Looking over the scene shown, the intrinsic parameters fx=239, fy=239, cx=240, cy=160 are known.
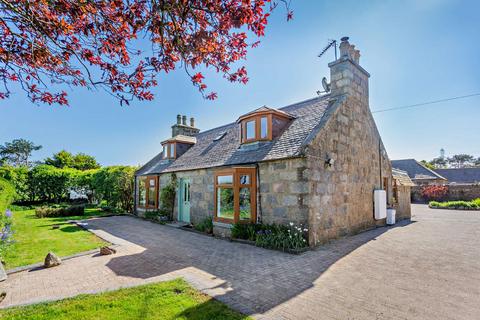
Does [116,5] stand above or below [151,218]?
above

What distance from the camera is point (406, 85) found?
41.4ft

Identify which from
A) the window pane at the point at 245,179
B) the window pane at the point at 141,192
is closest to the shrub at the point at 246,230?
the window pane at the point at 245,179

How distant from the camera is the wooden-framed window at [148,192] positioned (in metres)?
16.1

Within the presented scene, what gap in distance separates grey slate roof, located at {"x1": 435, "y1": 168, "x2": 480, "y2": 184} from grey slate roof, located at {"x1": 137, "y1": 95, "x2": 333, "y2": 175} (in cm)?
3698

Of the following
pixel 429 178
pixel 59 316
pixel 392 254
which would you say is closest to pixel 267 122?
pixel 392 254

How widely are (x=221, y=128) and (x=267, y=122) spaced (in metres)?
7.39

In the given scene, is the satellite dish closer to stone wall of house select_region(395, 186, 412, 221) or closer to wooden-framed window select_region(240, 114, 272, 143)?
wooden-framed window select_region(240, 114, 272, 143)

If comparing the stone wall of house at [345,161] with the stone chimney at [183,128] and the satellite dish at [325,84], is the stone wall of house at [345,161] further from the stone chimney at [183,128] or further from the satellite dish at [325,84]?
the stone chimney at [183,128]

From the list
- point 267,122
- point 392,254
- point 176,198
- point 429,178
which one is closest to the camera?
point 392,254

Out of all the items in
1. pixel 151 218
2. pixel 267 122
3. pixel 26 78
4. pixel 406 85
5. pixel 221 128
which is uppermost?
pixel 406 85

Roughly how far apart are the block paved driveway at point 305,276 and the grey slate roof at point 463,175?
35209mm

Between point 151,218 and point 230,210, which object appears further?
point 151,218

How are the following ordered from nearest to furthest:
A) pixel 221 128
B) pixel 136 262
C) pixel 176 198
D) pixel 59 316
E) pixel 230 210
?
pixel 59 316 < pixel 136 262 < pixel 230 210 < pixel 176 198 < pixel 221 128

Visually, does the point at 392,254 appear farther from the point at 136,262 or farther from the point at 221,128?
the point at 221,128
